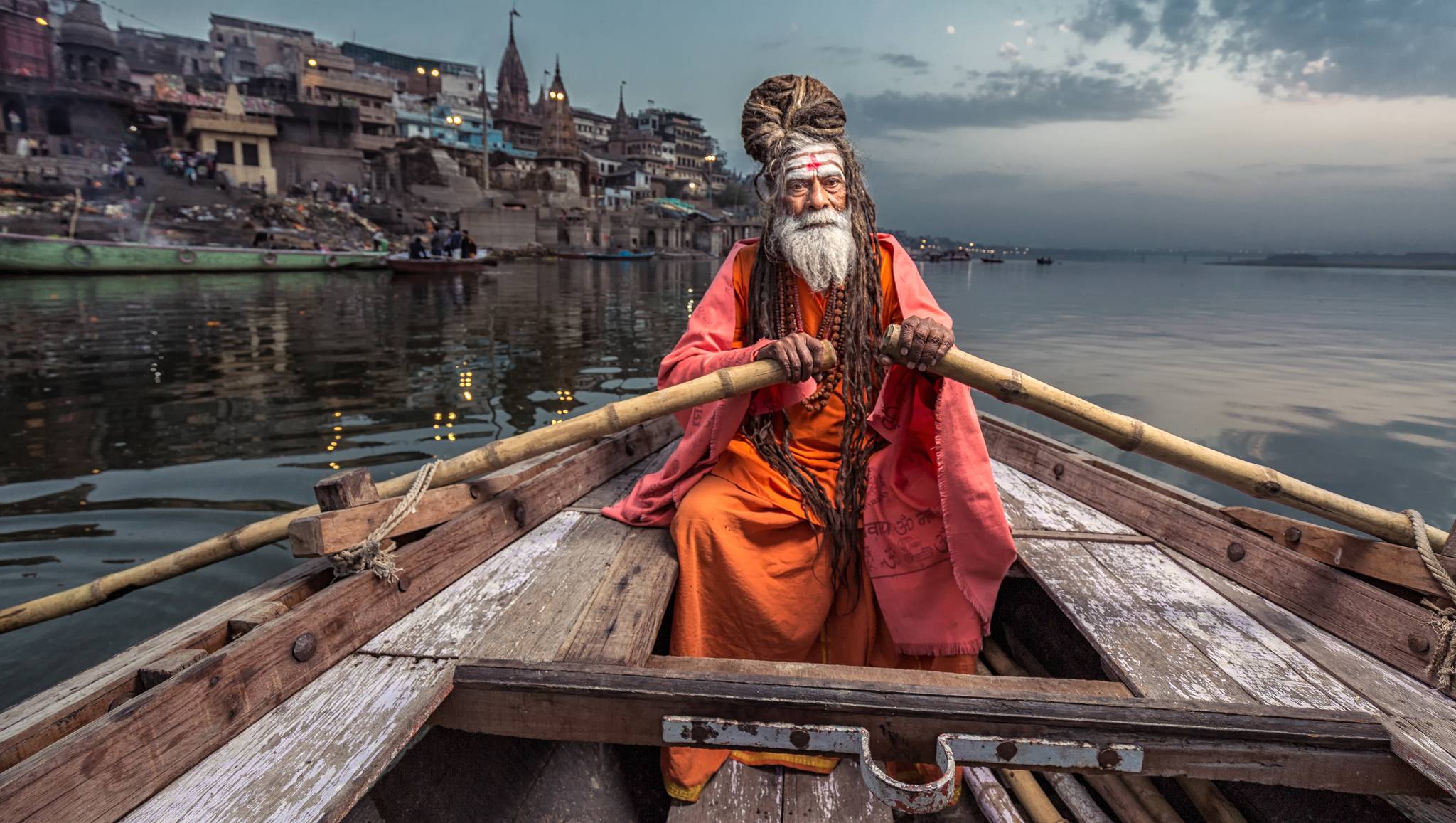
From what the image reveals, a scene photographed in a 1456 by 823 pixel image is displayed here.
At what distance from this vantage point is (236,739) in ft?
5.16

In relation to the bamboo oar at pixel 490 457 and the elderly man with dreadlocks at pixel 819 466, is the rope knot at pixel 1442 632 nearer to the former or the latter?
the elderly man with dreadlocks at pixel 819 466

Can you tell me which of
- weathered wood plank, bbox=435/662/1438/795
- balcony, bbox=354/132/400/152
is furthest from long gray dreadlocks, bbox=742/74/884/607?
balcony, bbox=354/132/400/152

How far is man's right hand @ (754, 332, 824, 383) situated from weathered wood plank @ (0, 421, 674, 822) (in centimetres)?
128

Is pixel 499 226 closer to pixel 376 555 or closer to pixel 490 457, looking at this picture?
pixel 490 457

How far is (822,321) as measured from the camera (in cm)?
298

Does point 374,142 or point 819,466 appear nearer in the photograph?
point 819,466

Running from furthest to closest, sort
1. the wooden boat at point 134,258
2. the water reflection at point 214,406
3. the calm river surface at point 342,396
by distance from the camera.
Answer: the wooden boat at point 134,258 → the calm river surface at point 342,396 → the water reflection at point 214,406

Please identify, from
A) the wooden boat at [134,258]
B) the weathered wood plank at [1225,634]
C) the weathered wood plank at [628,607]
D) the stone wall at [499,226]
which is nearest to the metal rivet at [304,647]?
the weathered wood plank at [628,607]

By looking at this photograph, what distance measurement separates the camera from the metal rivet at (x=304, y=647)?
1.73m

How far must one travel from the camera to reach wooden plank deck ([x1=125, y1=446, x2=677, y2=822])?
1.41m

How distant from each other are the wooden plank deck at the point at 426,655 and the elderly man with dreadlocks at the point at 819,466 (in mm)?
258

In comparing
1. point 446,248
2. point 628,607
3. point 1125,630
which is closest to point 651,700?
point 628,607

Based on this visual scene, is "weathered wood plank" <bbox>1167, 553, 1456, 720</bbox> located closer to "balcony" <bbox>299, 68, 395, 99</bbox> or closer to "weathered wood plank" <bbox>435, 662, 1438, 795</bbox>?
"weathered wood plank" <bbox>435, 662, 1438, 795</bbox>

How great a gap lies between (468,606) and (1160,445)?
2425 mm
